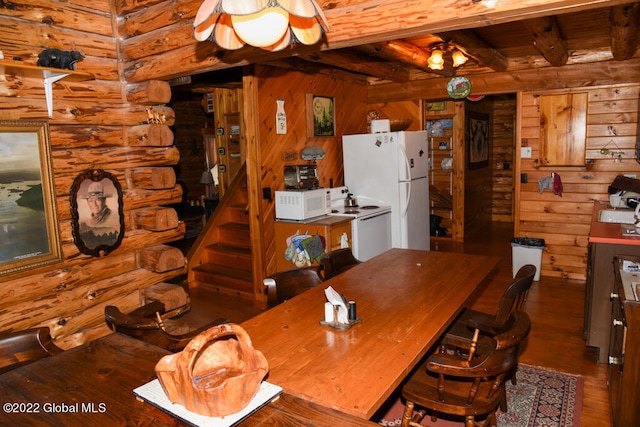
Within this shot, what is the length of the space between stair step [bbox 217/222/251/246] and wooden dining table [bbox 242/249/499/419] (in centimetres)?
279

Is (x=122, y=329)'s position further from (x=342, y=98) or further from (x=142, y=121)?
(x=342, y=98)

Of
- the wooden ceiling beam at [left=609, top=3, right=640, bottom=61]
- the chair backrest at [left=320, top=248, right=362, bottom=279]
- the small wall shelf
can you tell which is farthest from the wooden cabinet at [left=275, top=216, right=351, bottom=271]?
the wooden ceiling beam at [left=609, top=3, right=640, bottom=61]

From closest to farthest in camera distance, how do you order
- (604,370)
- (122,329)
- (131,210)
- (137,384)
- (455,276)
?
(137,384) → (122,329) → (455,276) → (604,370) → (131,210)

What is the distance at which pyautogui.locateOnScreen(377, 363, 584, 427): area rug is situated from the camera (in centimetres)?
266

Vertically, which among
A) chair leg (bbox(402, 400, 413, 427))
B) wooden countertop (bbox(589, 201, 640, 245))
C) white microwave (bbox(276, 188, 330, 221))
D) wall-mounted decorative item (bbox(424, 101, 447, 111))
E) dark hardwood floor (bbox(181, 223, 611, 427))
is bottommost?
dark hardwood floor (bbox(181, 223, 611, 427))

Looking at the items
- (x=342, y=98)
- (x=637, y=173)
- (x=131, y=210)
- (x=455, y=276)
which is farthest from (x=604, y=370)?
(x=342, y=98)

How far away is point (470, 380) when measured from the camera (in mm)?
2277

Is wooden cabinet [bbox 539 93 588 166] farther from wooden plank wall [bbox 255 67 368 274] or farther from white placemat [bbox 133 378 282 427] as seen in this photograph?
white placemat [bbox 133 378 282 427]

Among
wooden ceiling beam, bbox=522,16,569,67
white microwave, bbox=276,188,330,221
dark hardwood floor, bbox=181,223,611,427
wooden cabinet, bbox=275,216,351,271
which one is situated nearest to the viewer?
dark hardwood floor, bbox=181,223,611,427

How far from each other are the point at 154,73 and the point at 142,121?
44 centimetres

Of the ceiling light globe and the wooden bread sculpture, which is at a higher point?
the ceiling light globe

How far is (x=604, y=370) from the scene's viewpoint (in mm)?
3229

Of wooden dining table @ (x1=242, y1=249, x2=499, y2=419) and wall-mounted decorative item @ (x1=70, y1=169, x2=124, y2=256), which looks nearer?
wooden dining table @ (x1=242, y1=249, x2=499, y2=419)

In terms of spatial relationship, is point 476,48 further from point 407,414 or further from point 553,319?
point 407,414
